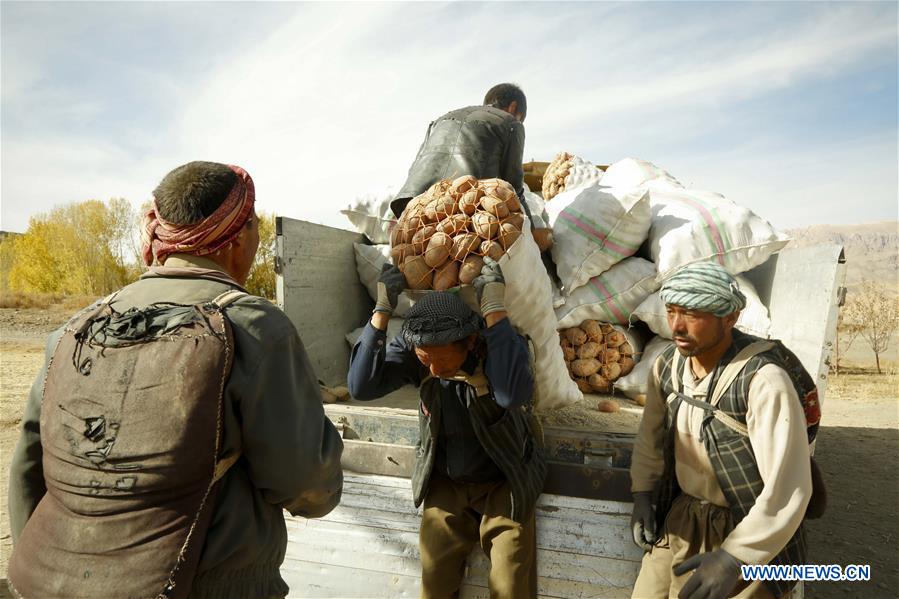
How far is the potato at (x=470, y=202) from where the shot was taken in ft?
7.06

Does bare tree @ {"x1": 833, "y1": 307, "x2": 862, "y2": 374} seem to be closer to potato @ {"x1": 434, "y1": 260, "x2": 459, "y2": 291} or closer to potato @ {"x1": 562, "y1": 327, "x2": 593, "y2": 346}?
potato @ {"x1": 562, "y1": 327, "x2": 593, "y2": 346}

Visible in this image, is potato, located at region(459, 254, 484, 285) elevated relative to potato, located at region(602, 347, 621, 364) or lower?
elevated

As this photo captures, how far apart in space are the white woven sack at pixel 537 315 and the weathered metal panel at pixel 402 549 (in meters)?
0.52

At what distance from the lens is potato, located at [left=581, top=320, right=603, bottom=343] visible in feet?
9.65

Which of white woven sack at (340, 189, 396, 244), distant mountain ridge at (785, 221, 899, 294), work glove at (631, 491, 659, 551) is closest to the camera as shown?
work glove at (631, 491, 659, 551)

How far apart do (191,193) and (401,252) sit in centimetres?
109

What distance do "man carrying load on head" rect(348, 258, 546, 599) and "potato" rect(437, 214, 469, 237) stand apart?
199mm

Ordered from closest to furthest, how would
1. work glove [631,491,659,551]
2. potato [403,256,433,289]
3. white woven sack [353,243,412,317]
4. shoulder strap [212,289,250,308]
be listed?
1. shoulder strap [212,289,250,308]
2. work glove [631,491,659,551]
3. potato [403,256,433,289]
4. white woven sack [353,243,412,317]

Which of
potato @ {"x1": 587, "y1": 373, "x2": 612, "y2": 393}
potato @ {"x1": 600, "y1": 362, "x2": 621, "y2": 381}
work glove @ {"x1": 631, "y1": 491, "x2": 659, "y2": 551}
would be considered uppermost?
potato @ {"x1": 600, "y1": 362, "x2": 621, "y2": 381}

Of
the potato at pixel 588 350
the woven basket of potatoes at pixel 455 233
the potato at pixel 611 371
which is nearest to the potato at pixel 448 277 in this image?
the woven basket of potatoes at pixel 455 233

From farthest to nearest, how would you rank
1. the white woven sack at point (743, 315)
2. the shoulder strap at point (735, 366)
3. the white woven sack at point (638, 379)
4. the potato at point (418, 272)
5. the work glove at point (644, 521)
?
the white woven sack at point (638, 379) < the white woven sack at point (743, 315) < the potato at point (418, 272) < the work glove at point (644, 521) < the shoulder strap at point (735, 366)

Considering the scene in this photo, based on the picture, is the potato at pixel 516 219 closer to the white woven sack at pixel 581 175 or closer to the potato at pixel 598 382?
the potato at pixel 598 382

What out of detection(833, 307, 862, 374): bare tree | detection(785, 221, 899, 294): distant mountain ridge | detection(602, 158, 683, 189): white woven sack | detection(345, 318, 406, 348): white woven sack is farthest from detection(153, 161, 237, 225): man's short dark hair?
detection(785, 221, 899, 294): distant mountain ridge

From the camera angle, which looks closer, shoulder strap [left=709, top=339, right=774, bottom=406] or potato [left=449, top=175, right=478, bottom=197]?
shoulder strap [left=709, top=339, right=774, bottom=406]
